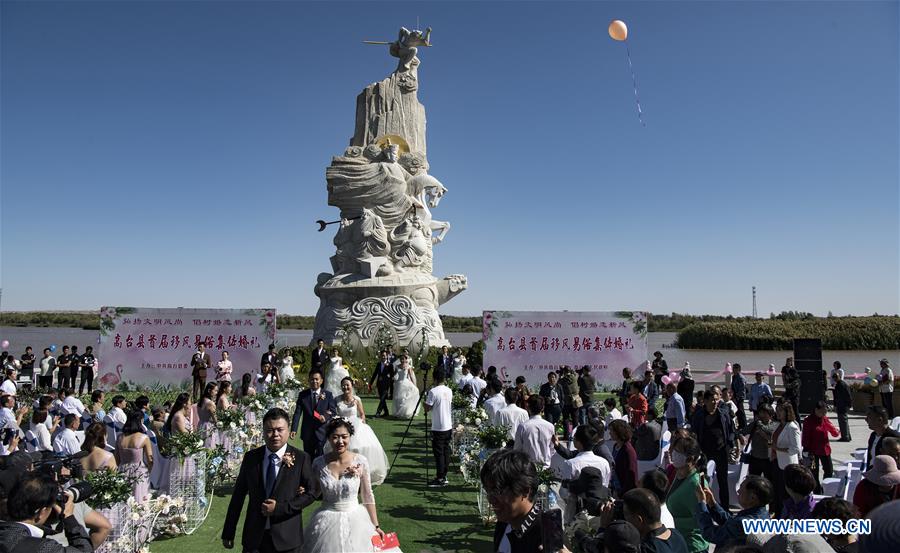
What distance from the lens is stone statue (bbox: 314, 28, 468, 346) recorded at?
21.2 metres

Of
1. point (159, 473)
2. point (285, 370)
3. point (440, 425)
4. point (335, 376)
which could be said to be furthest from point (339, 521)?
point (285, 370)

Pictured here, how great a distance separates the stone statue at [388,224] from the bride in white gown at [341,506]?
1631 cm

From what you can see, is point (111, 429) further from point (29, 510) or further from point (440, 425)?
point (29, 510)

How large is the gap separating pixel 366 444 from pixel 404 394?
6641mm

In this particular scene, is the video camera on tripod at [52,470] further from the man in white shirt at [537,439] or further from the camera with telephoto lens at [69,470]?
the man in white shirt at [537,439]

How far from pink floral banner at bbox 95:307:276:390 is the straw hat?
49.3 ft

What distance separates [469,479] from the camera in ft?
27.1

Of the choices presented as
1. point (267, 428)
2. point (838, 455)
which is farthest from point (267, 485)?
→ point (838, 455)

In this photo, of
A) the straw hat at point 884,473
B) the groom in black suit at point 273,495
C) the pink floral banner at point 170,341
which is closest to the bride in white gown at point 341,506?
the groom in black suit at point 273,495

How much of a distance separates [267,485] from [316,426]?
3806mm

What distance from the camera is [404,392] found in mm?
14188

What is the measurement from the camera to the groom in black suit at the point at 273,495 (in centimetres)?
408

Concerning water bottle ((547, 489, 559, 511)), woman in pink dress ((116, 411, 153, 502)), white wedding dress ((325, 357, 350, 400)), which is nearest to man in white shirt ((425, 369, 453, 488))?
water bottle ((547, 489, 559, 511))

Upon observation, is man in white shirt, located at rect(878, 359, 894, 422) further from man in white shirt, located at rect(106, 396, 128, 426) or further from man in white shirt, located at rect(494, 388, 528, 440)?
man in white shirt, located at rect(106, 396, 128, 426)
